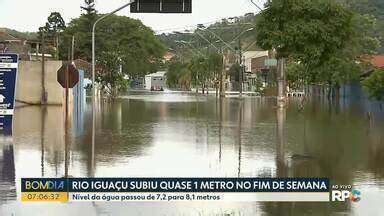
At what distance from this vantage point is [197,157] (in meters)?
16.5

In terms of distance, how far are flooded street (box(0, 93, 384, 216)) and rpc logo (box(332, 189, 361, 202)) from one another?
0.51 ft

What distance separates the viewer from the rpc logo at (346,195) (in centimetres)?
1095

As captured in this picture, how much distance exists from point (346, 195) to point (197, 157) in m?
5.68

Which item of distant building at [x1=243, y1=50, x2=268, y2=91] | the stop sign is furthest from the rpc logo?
distant building at [x1=243, y1=50, x2=268, y2=91]

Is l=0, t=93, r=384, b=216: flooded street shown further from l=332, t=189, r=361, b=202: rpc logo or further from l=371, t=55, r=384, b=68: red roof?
l=371, t=55, r=384, b=68: red roof

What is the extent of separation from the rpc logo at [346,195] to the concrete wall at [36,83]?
1247 inches

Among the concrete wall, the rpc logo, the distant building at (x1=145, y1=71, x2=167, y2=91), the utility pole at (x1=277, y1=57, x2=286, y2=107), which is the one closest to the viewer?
the rpc logo

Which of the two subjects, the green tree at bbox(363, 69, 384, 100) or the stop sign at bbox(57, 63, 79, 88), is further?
the green tree at bbox(363, 69, 384, 100)

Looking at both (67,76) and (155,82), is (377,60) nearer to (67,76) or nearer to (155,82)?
(67,76)

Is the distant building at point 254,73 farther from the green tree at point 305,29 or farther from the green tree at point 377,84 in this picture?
the green tree at point 305,29

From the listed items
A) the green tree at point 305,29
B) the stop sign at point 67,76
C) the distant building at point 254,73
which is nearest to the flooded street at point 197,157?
the stop sign at point 67,76

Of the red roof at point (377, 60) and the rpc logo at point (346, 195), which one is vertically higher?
the red roof at point (377, 60)

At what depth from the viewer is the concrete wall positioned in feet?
137

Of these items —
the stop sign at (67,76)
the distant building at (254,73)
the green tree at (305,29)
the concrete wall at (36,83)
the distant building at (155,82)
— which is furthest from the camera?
the distant building at (155,82)
